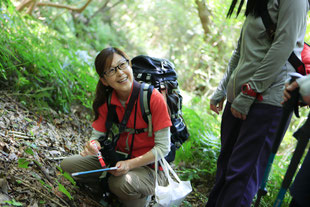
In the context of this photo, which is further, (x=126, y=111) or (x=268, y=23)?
(x=126, y=111)

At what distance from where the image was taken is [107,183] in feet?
8.54

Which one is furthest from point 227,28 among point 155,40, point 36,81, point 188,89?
point 155,40

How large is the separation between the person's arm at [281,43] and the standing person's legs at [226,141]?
37cm

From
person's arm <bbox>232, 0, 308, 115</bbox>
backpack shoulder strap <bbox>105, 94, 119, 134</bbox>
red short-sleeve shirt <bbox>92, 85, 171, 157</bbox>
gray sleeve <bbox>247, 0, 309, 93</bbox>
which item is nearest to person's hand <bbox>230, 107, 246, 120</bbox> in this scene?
person's arm <bbox>232, 0, 308, 115</bbox>

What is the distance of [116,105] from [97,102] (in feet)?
0.69

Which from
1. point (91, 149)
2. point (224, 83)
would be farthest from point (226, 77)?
point (91, 149)

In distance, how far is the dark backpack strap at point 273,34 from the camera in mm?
2035

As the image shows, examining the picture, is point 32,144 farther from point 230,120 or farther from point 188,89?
point 188,89

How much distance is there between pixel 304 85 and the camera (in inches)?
61.9

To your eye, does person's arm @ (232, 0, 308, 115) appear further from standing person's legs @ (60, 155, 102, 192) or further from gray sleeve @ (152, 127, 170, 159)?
standing person's legs @ (60, 155, 102, 192)

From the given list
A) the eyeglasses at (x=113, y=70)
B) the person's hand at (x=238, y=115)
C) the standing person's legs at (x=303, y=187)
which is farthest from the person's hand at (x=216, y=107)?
the standing person's legs at (x=303, y=187)

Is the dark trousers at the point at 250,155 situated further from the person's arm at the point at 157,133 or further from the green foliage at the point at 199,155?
the green foliage at the point at 199,155

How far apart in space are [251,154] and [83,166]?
1.64 m

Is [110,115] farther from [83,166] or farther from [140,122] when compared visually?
[83,166]
